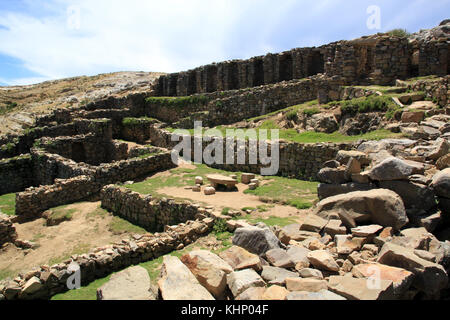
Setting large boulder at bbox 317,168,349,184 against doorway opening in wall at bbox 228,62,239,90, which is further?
doorway opening in wall at bbox 228,62,239,90

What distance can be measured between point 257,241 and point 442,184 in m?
3.84

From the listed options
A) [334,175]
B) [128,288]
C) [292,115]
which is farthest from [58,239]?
[292,115]

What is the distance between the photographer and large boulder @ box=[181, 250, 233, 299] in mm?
4633

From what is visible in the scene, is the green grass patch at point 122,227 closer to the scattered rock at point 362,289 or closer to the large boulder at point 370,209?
the large boulder at point 370,209

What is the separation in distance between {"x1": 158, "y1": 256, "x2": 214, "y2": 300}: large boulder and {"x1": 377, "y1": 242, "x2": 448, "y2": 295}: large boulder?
2.92 m

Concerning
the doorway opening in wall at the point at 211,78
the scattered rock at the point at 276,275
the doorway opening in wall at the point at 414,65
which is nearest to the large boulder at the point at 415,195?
the scattered rock at the point at 276,275

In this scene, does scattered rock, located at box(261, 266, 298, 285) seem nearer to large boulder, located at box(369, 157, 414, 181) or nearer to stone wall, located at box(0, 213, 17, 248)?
large boulder, located at box(369, 157, 414, 181)

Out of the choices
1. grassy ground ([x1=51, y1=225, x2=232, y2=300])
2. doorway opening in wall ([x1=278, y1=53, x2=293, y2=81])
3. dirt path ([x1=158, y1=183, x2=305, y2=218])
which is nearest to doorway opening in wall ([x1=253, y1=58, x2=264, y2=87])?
doorway opening in wall ([x1=278, y1=53, x2=293, y2=81])

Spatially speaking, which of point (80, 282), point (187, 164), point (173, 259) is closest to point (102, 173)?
point (187, 164)

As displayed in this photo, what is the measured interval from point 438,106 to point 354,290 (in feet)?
32.5

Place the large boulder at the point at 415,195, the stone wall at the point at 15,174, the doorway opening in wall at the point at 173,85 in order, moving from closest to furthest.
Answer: the large boulder at the point at 415,195
the stone wall at the point at 15,174
the doorway opening in wall at the point at 173,85
